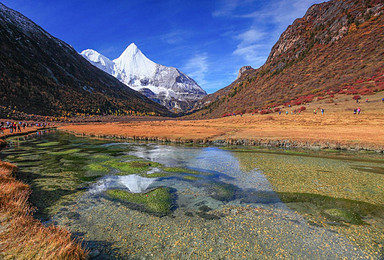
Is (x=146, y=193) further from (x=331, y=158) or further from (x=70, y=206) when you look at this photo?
(x=331, y=158)

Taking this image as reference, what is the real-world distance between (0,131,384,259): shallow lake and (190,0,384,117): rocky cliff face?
8017cm

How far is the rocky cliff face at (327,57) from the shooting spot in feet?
306

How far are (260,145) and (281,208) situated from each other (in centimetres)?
2442

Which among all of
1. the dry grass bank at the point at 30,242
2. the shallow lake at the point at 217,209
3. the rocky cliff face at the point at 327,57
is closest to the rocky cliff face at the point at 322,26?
the rocky cliff face at the point at 327,57

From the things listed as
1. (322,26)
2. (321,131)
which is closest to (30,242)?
(321,131)

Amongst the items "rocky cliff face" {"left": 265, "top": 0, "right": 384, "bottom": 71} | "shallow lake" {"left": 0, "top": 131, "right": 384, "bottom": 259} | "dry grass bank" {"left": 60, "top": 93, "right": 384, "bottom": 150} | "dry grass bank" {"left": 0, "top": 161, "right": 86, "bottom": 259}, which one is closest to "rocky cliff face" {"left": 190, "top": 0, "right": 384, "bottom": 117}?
"rocky cliff face" {"left": 265, "top": 0, "right": 384, "bottom": 71}

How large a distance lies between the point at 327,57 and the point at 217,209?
148m

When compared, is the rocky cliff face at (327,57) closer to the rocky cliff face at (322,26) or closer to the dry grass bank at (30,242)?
the rocky cliff face at (322,26)

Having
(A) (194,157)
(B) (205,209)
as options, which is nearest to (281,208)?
(B) (205,209)

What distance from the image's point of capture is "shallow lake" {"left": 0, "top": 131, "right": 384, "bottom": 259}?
7926 mm

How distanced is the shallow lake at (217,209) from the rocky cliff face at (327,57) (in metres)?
80.2

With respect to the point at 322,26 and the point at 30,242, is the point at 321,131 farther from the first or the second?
the point at 322,26

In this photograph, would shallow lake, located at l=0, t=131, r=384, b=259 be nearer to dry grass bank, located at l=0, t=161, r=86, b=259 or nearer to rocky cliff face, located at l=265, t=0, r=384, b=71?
dry grass bank, located at l=0, t=161, r=86, b=259

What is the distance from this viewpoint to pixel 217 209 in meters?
11.4
